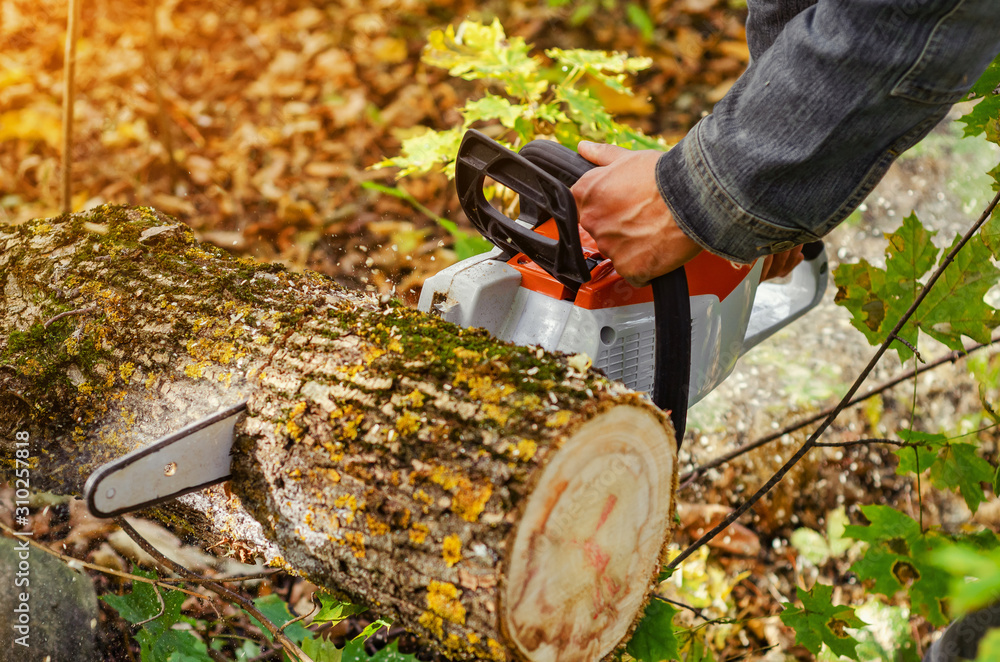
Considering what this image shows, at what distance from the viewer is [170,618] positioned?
145 centimetres

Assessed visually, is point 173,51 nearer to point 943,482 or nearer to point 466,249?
point 466,249

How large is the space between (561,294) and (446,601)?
28.7 inches

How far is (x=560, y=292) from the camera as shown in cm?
147

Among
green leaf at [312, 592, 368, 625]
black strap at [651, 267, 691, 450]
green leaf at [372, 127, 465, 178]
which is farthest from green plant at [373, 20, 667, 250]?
green leaf at [312, 592, 368, 625]

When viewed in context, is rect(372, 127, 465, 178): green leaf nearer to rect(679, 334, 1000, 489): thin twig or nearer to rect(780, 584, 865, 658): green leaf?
rect(679, 334, 1000, 489): thin twig

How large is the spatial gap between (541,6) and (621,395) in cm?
432

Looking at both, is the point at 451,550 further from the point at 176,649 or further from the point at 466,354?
the point at 176,649

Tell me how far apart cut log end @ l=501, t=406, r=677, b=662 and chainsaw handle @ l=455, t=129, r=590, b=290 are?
1.54 ft

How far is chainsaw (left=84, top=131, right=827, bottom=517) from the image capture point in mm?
1369

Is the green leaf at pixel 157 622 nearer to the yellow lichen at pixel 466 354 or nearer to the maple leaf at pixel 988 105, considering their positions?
the yellow lichen at pixel 466 354

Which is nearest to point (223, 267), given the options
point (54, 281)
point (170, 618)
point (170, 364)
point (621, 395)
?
point (170, 364)

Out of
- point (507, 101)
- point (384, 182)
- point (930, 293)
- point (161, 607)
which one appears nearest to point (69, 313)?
point (161, 607)

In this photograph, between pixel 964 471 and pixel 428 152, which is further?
pixel 428 152

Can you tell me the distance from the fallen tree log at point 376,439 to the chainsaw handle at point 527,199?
1.07 ft
